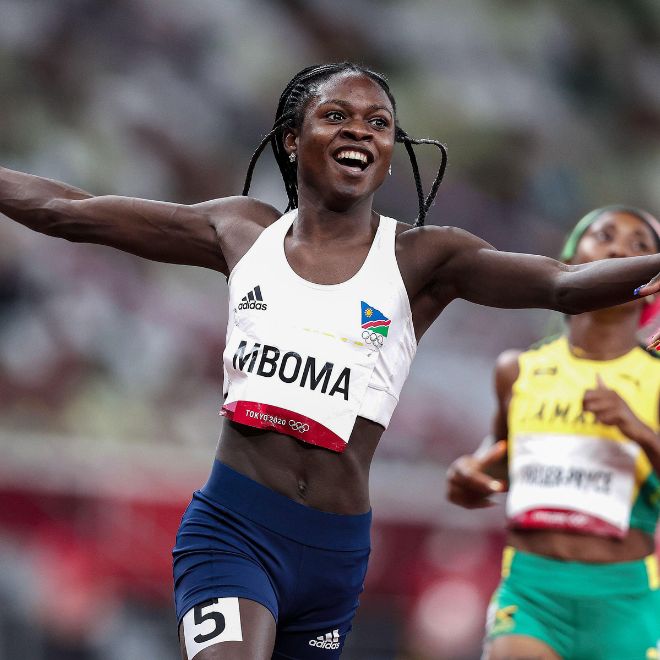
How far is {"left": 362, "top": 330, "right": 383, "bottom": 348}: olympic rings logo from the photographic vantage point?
11.1 ft

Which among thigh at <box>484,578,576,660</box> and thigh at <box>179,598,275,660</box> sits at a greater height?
thigh at <box>484,578,576,660</box>

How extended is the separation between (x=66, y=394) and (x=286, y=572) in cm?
548

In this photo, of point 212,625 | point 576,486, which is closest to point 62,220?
point 212,625

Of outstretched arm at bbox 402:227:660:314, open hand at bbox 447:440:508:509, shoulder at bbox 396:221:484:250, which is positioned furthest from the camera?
open hand at bbox 447:440:508:509

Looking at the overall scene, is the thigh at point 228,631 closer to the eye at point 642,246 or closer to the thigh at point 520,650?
the thigh at point 520,650

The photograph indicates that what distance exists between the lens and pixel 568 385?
4.84 m

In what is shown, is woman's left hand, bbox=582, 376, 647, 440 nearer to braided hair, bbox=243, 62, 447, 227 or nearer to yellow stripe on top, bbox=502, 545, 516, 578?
yellow stripe on top, bbox=502, 545, 516, 578

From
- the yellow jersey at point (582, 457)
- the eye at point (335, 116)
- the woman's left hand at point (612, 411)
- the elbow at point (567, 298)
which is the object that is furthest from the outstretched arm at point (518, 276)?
the yellow jersey at point (582, 457)

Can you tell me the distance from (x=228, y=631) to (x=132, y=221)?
1.27 m

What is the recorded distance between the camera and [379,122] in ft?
11.6

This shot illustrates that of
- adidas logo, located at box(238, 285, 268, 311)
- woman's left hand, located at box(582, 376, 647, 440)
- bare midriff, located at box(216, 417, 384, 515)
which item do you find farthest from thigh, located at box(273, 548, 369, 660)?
woman's left hand, located at box(582, 376, 647, 440)

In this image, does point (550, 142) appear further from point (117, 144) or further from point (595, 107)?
point (117, 144)

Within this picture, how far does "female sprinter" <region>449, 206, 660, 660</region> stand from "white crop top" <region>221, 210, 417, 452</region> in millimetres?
1324

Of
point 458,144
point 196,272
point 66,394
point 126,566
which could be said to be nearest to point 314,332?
point 126,566
